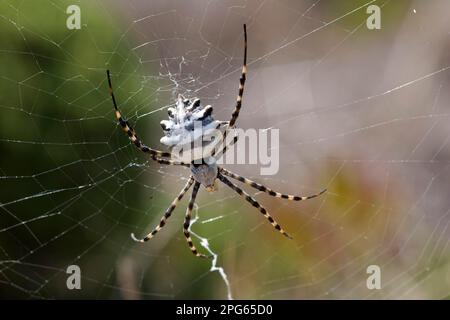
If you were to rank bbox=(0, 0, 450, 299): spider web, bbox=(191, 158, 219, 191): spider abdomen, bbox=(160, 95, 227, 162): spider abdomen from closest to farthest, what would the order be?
bbox=(160, 95, 227, 162): spider abdomen → bbox=(191, 158, 219, 191): spider abdomen → bbox=(0, 0, 450, 299): spider web

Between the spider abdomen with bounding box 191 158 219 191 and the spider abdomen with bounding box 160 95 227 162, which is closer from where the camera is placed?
the spider abdomen with bounding box 160 95 227 162

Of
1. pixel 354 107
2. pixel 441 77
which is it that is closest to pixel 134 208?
pixel 354 107

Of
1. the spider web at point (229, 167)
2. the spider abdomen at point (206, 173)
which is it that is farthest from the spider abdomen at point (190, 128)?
the spider web at point (229, 167)

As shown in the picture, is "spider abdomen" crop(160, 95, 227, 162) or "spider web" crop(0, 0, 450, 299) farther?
"spider web" crop(0, 0, 450, 299)

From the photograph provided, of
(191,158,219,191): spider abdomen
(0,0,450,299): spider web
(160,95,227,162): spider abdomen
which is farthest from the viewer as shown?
(0,0,450,299): spider web

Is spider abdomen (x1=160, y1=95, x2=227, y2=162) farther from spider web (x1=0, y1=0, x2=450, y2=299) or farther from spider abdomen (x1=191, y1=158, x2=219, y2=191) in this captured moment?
spider web (x1=0, y1=0, x2=450, y2=299)

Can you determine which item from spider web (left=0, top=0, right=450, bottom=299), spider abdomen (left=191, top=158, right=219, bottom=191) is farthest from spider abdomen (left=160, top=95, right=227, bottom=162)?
spider web (left=0, top=0, right=450, bottom=299)

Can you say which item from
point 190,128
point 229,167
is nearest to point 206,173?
point 190,128

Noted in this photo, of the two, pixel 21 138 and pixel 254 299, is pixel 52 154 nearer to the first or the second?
pixel 21 138

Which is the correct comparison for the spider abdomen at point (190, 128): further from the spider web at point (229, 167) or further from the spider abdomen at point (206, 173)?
the spider web at point (229, 167)

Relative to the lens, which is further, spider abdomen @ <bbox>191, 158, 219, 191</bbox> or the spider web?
the spider web
